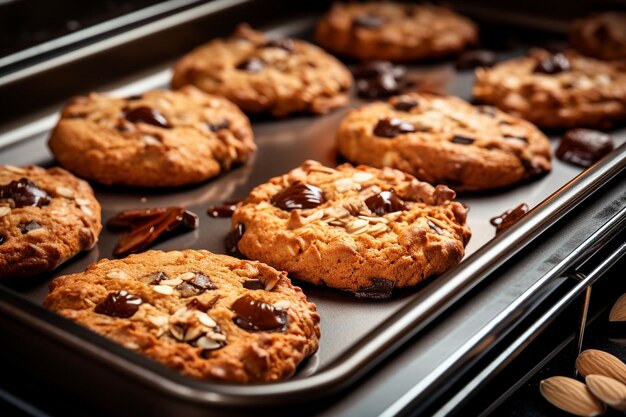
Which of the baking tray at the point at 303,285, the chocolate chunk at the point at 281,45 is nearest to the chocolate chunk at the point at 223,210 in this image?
the baking tray at the point at 303,285

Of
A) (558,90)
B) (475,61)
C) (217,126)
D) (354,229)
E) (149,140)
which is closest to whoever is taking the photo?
(354,229)

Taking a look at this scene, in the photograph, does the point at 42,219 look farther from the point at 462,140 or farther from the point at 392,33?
the point at 392,33

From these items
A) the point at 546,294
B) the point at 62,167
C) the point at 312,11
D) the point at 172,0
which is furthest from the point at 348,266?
the point at 312,11

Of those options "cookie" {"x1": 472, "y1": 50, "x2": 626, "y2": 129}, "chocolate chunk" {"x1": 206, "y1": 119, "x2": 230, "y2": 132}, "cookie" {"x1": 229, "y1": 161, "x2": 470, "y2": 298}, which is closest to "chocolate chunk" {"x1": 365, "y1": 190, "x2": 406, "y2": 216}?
"cookie" {"x1": 229, "y1": 161, "x2": 470, "y2": 298}

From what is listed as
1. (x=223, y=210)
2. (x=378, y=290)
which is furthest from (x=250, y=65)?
(x=378, y=290)

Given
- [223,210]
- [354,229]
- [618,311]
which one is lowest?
[618,311]

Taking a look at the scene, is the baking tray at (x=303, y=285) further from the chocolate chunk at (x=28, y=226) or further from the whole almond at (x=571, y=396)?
the whole almond at (x=571, y=396)

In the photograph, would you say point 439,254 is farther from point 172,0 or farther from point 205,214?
point 172,0

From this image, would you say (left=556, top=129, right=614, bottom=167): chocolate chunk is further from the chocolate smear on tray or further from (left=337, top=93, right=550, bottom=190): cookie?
the chocolate smear on tray

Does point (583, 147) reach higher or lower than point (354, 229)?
lower
